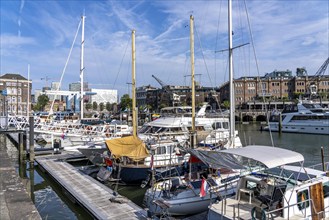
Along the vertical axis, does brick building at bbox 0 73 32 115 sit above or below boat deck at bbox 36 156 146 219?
above

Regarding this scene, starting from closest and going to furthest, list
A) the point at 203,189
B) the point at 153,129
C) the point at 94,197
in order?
the point at 203,189
the point at 94,197
the point at 153,129

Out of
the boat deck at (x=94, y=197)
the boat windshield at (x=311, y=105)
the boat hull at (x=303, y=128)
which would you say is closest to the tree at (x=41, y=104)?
the boat hull at (x=303, y=128)

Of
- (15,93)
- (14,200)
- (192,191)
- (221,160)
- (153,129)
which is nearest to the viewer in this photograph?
(221,160)

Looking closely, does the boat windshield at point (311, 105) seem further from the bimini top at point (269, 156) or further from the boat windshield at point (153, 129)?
the bimini top at point (269, 156)

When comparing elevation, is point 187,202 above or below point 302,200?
below

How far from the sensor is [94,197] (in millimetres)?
16641

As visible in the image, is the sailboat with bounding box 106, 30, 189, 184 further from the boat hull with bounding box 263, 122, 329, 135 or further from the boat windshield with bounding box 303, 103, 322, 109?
the boat windshield with bounding box 303, 103, 322, 109

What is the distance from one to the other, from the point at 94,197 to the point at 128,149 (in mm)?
5253

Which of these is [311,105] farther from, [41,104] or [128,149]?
[41,104]

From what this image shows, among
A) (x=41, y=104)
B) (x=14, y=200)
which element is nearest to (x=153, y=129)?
(x=14, y=200)

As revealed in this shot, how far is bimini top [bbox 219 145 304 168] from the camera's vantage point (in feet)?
35.2

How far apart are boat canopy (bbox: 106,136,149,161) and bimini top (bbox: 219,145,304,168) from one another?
384 inches

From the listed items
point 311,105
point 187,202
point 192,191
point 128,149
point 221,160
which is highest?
point 311,105

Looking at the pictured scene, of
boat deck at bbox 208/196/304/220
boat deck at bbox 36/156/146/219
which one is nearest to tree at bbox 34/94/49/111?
boat deck at bbox 36/156/146/219
